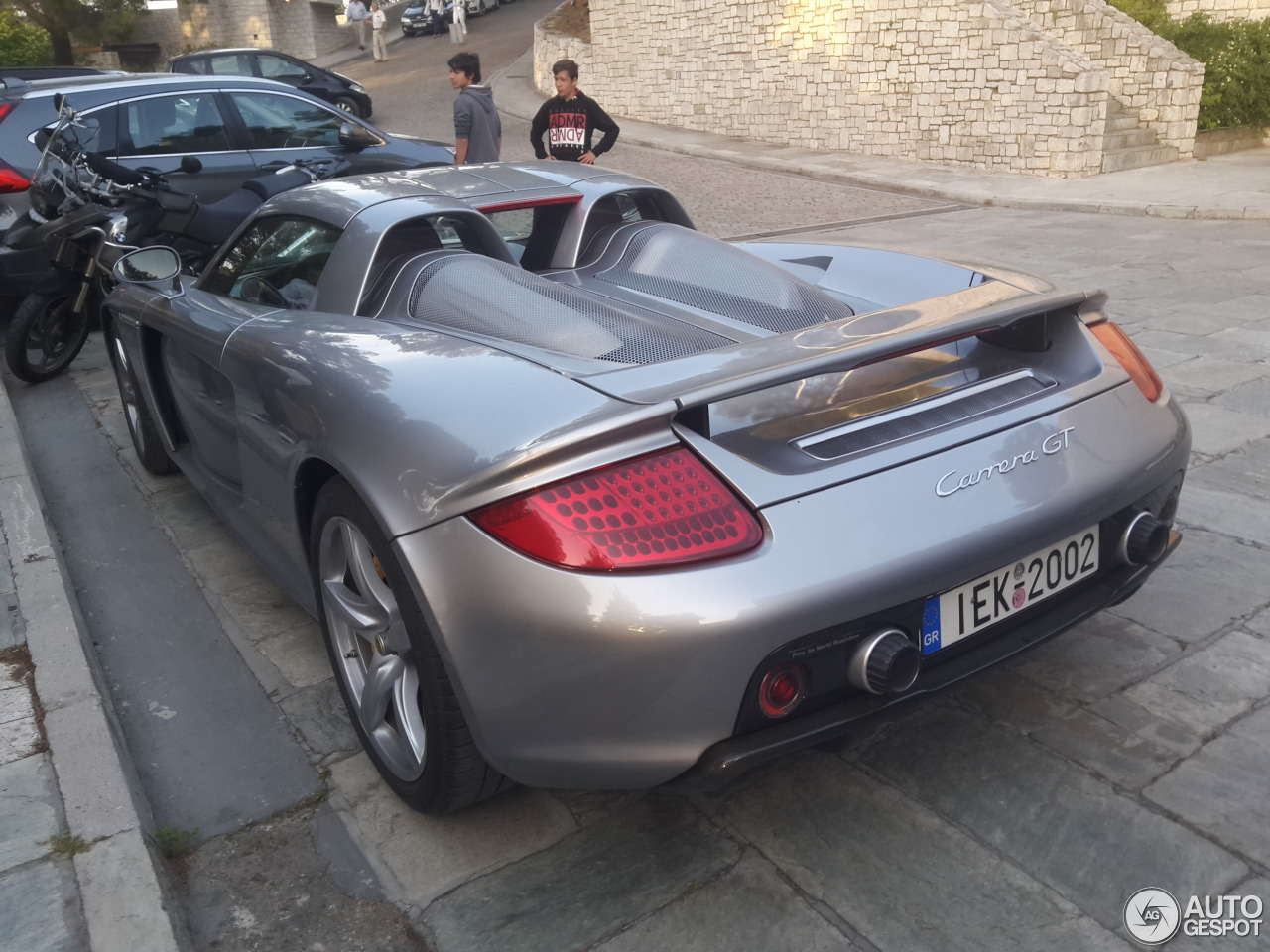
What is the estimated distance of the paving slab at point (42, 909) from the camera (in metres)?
2.23

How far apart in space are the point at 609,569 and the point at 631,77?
67.2 ft

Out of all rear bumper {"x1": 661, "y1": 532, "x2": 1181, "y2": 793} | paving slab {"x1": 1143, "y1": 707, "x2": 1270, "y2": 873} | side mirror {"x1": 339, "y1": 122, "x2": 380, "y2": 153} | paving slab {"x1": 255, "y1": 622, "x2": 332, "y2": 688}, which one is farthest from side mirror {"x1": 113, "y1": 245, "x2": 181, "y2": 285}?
side mirror {"x1": 339, "y1": 122, "x2": 380, "y2": 153}

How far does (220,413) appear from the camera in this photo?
3.43 m

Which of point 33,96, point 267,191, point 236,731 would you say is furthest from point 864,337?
point 33,96

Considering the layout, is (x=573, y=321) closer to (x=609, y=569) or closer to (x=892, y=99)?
(x=609, y=569)

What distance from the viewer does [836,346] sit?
2.36 m

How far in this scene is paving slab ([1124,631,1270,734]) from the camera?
2801 mm

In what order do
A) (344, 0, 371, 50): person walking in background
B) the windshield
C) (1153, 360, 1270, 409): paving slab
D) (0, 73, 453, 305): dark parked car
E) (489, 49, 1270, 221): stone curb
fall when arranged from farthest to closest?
(344, 0, 371, 50): person walking in background < (489, 49, 1270, 221): stone curb < (0, 73, 453, 305): dark parked car < the windshield < (1153, 360, 1270, 409): paving slab

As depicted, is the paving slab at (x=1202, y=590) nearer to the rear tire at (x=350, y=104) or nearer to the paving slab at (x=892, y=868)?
the paving slab at (x=892, y=868)

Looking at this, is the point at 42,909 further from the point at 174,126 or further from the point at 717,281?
the point at 174,126

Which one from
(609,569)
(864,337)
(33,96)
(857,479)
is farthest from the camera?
(33,96)

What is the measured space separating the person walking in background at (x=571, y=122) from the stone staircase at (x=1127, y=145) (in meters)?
7.60

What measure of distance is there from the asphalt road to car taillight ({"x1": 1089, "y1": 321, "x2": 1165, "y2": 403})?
2.54 ft

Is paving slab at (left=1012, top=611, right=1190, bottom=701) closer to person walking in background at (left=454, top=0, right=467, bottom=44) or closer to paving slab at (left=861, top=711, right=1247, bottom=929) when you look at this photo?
paving slab at (left=861, top=711, right=1247, bottom=929)
